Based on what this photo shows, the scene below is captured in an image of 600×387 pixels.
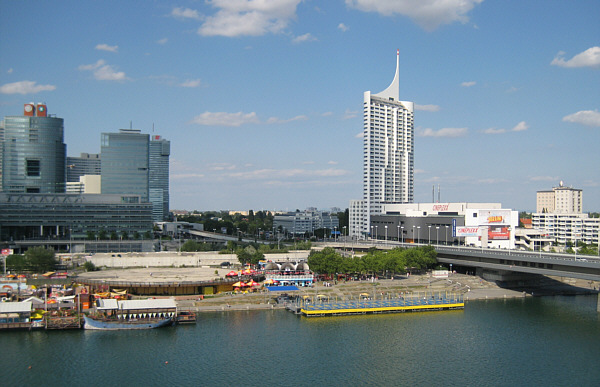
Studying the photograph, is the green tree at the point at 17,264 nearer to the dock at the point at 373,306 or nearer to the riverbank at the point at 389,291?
the riverbank at the point at 389,291

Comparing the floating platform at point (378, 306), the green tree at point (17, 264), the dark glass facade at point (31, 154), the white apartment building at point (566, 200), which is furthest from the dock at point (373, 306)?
the dark glass facade at point (31, 154)

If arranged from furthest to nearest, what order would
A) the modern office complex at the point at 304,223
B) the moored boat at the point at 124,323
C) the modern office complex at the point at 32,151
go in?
the modern office complex at the point at 304,223 < the modern office complex at the point at 32,151 < the moored boat at the point at 124,323

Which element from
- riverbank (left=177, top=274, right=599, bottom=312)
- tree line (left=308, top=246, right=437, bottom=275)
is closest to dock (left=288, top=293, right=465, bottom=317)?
riverbank (left=177, top=274, right=599, bottom=312)

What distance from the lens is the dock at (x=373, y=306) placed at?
44.7 meters

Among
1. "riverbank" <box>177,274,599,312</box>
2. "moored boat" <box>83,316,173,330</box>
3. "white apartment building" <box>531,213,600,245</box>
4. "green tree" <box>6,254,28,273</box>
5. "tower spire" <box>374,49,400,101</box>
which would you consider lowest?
"moored boat" <box>83,316,173,330</box>

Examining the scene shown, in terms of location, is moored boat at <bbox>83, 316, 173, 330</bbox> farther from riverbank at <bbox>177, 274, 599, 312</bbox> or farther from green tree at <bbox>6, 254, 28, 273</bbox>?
green tree at <bbox>6, 254, 28, 273</bbox>

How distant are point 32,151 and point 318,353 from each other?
115m

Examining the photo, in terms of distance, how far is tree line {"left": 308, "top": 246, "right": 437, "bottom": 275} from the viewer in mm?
56969

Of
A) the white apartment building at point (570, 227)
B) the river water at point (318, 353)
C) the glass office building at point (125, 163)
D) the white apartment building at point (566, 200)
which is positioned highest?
the glass office building at point (125, 163)

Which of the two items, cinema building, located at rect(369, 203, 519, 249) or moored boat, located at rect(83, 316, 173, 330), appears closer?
moored boat, located at rect(83, 316, 173, 330)

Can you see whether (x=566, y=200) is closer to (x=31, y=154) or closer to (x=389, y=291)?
(x=389, y=291)

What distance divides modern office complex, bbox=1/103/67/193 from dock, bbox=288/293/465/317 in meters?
103

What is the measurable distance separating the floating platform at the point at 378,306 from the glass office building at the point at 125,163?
94730 mm

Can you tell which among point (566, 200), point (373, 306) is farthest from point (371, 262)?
point (566, 200)
